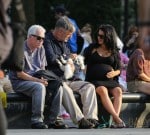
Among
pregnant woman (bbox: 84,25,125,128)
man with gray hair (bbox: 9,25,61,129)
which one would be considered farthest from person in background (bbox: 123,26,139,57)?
man with gray hair (bbox: 9,25,61,129)

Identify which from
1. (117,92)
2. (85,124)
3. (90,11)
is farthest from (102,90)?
(90,11)

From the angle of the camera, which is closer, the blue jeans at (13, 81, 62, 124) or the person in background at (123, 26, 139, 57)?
the blue jeans at (13, 81, 62, 124)

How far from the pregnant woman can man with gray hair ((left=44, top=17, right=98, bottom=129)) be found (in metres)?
0.23

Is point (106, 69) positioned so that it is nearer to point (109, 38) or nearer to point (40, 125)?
point (109, 38)

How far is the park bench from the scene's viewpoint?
34.1 ft

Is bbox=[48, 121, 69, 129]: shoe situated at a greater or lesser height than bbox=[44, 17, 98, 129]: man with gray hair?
lesser

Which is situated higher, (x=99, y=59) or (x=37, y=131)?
(x=99, y=59)

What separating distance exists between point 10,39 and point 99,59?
5764 mm

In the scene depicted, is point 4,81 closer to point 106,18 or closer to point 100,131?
point 100,131

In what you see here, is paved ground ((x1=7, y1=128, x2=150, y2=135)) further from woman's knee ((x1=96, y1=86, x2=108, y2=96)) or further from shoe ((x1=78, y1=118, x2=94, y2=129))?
woman's knee ((x1=96, y1=86, x2=108, y2=96))

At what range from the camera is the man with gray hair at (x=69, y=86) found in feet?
33.6

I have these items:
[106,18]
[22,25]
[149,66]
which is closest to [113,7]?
[106,18]

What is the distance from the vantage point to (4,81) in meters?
10.6

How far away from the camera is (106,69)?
10656 mm
